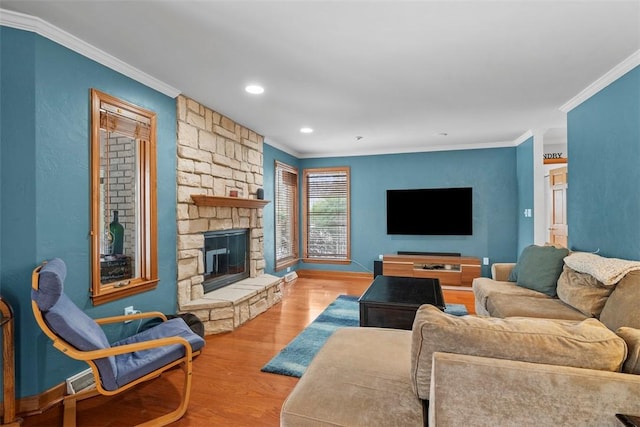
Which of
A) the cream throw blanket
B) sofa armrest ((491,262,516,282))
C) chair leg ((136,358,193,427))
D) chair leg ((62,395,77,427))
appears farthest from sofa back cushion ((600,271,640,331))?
chair leg ((62,395,77,427))

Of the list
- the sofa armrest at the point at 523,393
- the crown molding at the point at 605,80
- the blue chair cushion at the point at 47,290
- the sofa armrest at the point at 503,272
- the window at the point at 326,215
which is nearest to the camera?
the sofa armrest at the point at 523,393

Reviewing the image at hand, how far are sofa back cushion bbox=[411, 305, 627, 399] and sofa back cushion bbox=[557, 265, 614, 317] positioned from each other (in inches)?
61.0

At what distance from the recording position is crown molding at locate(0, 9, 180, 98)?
1.95 meters

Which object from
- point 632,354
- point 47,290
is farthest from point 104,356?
point 632,354

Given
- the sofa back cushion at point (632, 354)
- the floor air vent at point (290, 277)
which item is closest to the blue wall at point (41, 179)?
the sofa back cushion at point (632, 354)

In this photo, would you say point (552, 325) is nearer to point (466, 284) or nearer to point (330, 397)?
point (330, 397)

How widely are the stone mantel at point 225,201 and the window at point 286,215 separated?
118 centimetres

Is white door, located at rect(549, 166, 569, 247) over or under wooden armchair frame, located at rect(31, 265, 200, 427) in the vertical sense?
over

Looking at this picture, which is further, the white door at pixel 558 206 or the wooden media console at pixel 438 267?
the wooden media console at pixel 438 267

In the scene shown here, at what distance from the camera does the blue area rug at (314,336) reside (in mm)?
2585

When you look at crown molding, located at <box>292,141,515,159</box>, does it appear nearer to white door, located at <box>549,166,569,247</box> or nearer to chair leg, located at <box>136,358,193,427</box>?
white door, located at <box>549,166,569,247</box>

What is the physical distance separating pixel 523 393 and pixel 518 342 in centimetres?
16

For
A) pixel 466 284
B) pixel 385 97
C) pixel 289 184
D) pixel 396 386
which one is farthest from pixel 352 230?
pixel 396 386

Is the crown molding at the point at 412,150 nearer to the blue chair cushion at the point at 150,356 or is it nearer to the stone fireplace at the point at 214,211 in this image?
the stone fireplace at the point at 214,211
